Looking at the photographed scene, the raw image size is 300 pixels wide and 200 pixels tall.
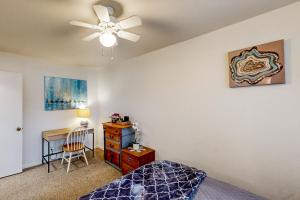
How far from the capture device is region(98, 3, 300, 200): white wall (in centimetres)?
161

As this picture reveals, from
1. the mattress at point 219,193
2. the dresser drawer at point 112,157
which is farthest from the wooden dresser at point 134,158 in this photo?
the mattress at point 219,193

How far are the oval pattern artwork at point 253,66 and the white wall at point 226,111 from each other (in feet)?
0.35

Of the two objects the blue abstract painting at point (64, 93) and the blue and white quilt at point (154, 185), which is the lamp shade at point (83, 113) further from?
the blue and white quilt at point (154, 185)

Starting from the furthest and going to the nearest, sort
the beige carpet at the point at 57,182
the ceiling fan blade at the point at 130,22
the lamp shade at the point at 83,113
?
1. the lamp shade at the point at 83,113
2. the beige carpet at the point at 57,182
3. the ceiling fan blade at the point at 130,22

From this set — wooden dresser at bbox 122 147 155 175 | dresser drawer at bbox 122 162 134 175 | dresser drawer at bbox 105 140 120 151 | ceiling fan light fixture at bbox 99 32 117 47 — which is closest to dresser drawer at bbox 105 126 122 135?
dresser drawer at bbox 105 140 120 151

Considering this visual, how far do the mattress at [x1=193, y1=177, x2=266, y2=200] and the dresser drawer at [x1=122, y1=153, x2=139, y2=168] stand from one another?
4.50 feet

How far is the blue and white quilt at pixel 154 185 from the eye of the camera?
54.6 inches

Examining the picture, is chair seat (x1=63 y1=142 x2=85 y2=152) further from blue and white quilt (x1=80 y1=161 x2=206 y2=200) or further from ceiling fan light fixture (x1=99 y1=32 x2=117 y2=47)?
ceiling fan light fixture (x1=99 y1=32 x2=117 y2=47)

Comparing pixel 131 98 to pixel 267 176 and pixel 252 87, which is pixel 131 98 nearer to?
pixel 252 87

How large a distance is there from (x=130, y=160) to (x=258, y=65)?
2.43m

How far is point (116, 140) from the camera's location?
3.21 m

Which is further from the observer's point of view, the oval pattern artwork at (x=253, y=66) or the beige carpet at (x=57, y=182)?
the beige carpet at (x=57, y=182)

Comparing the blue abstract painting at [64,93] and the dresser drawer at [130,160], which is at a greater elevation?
the blue abstract painting at [64,93]

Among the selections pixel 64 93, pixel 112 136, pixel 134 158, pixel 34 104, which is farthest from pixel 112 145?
pixel 34 104
